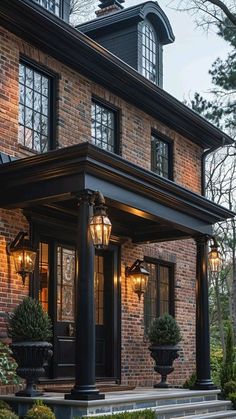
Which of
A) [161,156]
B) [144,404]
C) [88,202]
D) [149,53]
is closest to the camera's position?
[88,202]

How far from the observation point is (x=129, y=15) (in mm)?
13781

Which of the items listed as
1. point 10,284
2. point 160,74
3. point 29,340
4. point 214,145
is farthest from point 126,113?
point 29,340

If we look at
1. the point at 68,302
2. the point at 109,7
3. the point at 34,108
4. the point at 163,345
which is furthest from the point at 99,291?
the point at 109,7

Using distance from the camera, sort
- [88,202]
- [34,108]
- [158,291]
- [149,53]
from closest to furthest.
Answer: [88,202] < [34,108] < [158,291] < [149,53]

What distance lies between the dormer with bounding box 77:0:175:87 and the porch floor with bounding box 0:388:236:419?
6.69m

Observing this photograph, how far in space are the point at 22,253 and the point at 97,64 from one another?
12.4 feet

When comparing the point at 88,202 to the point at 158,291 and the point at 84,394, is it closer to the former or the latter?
the point at 84,394

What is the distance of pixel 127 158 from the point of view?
12.3 meters

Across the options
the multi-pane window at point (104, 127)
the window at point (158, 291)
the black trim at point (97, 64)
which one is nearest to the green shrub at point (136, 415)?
the window at point (158, 291)

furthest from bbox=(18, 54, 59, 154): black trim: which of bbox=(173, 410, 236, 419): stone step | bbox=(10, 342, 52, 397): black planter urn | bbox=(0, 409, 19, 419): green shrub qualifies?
bbox=(173, 410, 236, 419): stone step

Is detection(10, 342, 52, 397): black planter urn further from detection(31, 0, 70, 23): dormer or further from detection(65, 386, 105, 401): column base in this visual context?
detection(31, 0, 70, 23): dormer

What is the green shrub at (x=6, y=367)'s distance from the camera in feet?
25.8

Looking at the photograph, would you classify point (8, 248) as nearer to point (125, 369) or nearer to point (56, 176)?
point (56, 176)

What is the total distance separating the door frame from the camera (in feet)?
32.6
